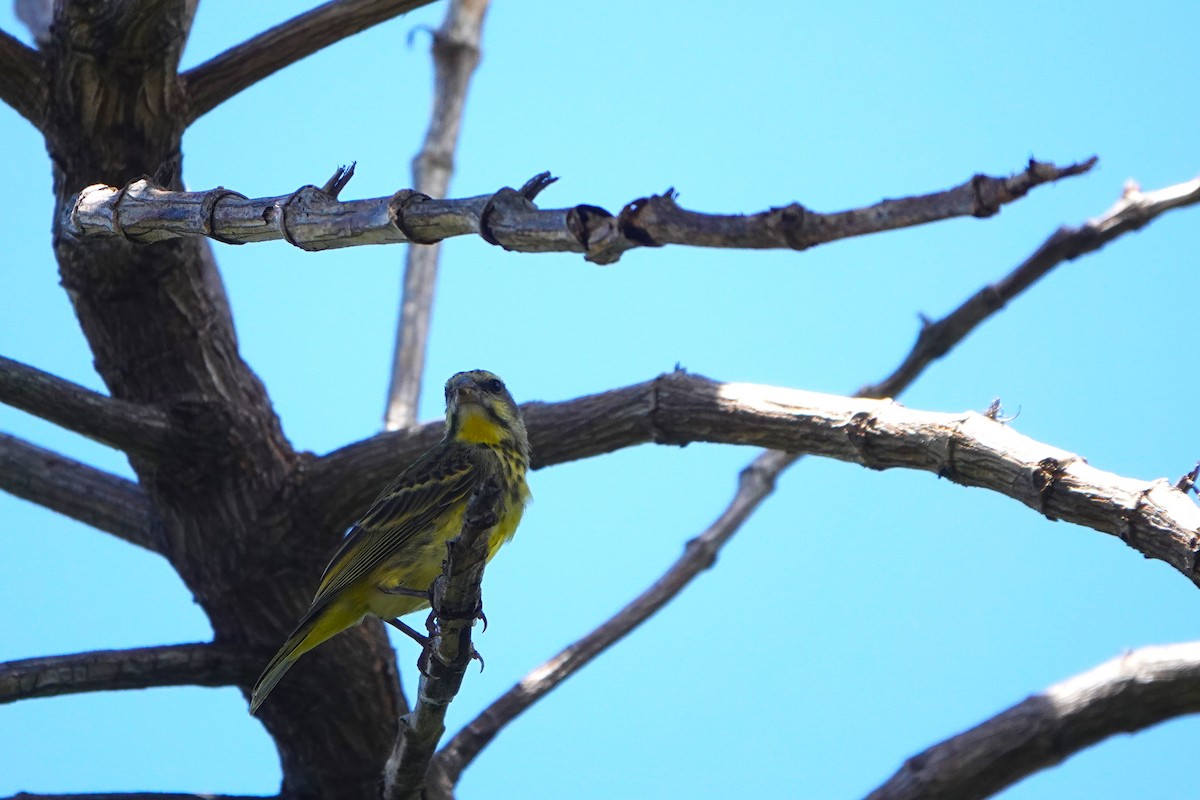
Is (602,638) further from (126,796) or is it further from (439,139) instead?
(439,139)

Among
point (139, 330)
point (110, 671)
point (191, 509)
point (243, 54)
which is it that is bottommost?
point (110, 671)

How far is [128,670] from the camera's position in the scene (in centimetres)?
540

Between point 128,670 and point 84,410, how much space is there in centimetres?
106

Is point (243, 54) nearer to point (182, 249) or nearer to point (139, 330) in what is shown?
point (182, 249)

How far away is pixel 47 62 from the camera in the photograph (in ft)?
17.6

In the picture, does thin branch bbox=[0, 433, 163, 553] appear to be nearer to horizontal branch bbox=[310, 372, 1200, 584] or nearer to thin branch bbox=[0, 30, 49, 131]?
horizontal branch bbox=[310, 372, 1200, 584]

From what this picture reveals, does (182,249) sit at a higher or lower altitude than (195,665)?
higher

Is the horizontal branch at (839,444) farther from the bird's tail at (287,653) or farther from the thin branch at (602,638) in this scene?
the thin branch at (602,638)

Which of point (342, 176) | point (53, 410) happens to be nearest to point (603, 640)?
point (53, 410)

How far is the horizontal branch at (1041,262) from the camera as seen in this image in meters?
6.62

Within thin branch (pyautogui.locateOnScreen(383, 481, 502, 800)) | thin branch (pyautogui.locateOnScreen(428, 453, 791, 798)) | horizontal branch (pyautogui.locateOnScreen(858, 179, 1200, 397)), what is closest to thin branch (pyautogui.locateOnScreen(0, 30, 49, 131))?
thin branch (pyautogui.locateOnScreen(383, 481, 502, 800))

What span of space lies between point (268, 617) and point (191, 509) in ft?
1.96

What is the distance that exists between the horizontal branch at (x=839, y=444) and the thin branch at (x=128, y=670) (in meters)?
0.83

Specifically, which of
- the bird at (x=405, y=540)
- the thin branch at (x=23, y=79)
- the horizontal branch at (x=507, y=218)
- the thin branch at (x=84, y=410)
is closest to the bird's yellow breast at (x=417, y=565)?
the bird at (x=405, y=540)
